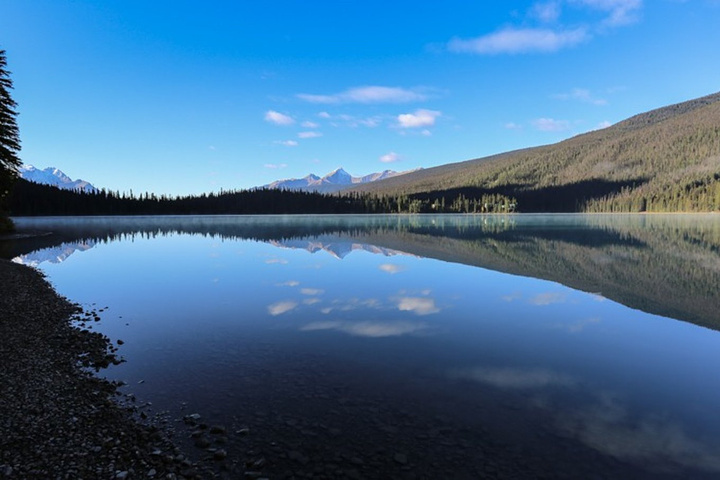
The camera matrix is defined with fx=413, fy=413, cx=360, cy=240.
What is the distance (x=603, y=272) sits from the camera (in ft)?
106

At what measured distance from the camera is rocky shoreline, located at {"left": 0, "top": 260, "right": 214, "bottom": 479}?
777 centimetres

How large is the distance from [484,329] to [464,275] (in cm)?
1408

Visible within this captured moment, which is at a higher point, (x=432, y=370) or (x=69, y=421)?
(x=69, y=421)

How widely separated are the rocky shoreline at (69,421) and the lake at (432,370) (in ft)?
2.35

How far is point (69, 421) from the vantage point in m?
9.40

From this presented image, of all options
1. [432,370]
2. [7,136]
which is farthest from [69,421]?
[7,136]

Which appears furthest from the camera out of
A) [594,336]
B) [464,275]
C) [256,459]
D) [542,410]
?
[464,275]

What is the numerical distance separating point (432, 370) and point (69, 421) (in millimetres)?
9700

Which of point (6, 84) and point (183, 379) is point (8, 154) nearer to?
point (6, 84)

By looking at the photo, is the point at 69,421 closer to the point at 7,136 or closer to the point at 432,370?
the point at 432,370

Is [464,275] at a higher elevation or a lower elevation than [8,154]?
lower

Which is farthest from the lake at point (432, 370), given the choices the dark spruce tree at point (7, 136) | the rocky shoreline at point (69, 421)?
the dark spruce tree at point (7, 136)

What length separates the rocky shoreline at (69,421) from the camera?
7766mm

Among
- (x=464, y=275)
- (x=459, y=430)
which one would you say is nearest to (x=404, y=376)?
(x=459, y=430)
